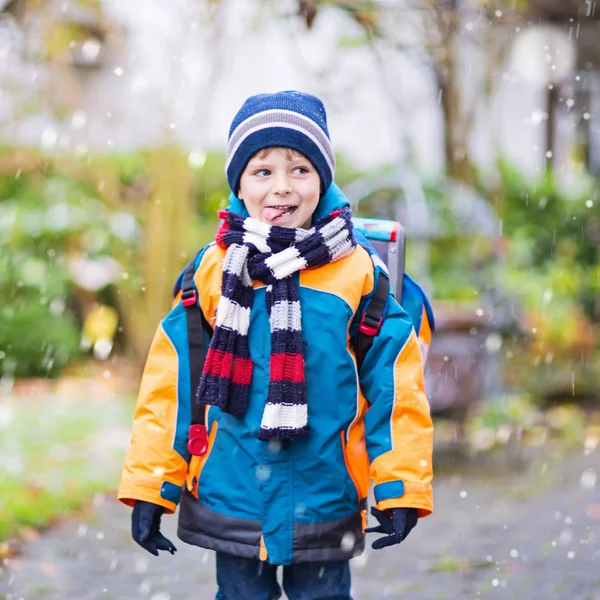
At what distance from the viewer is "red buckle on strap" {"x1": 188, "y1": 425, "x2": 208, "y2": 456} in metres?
2.80

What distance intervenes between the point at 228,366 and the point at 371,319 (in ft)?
1.40

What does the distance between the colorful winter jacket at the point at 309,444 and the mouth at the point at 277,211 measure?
18 cm

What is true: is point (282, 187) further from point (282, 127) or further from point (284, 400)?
point (284, 400)

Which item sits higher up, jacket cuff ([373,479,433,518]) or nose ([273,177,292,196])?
nose ([273,177,292,196])

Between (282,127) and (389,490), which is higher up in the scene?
(282,127)

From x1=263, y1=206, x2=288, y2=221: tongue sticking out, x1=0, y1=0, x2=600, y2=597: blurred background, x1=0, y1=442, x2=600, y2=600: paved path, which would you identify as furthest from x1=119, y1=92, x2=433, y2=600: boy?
x1=0, y1=0, x2=600, y2=597: blurred background

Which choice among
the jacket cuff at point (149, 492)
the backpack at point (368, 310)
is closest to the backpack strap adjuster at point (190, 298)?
the backpack at point (368, 310)

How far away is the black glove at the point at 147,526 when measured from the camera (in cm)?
276

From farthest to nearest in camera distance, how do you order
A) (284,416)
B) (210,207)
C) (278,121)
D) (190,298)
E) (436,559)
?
(210,207), (436,559), (190,298), (278,121), (284,416)

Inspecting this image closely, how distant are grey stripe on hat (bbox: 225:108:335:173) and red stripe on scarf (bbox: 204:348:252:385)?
595mm

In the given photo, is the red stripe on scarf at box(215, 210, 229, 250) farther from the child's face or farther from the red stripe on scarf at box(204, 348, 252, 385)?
the red stripe on scarf at box(204, 348, 252, 385)

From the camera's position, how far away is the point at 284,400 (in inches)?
105

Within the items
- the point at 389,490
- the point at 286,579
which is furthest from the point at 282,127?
the point at 286,579

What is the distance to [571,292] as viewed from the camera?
9.88 m
